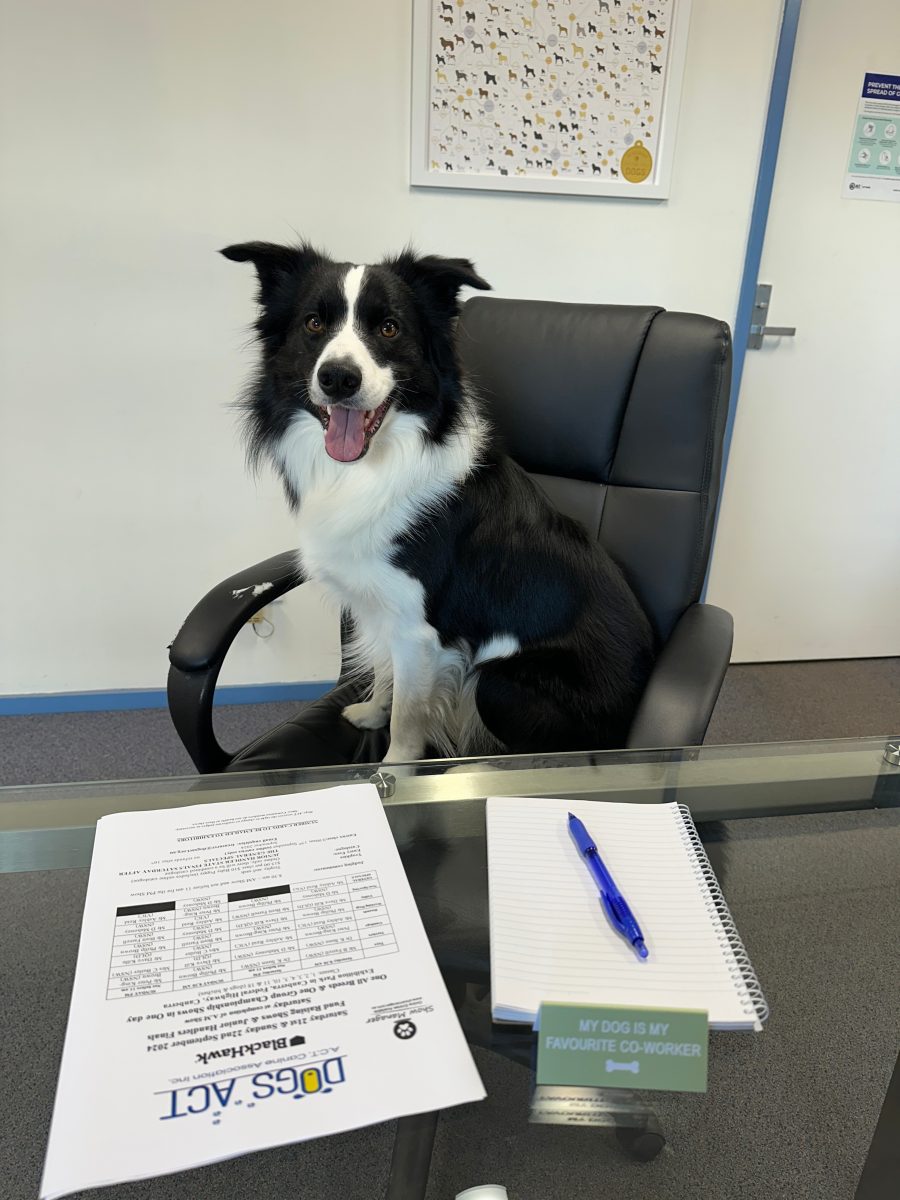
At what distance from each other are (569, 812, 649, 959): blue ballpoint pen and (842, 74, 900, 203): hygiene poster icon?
92.4 inches

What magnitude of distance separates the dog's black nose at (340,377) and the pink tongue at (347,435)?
66 mm

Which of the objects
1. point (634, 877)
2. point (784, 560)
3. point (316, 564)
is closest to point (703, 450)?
point (316, 564)

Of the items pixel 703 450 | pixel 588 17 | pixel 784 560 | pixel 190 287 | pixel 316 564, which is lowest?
pixel 784 560

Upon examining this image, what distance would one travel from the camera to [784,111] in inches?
83.5

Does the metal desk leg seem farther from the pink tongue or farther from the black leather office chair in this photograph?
the pink tongue

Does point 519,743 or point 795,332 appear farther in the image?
point 795,332

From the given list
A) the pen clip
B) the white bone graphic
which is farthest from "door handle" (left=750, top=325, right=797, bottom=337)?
the white bone graphic

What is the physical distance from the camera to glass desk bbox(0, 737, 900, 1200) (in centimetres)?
59

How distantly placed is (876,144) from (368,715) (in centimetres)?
223

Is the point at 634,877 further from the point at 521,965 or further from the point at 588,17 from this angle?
the point at 588,17

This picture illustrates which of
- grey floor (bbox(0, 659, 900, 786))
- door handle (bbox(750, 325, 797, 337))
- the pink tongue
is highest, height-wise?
door handle (bbox(750, 325, 797, 337))

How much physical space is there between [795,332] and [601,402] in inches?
54.1

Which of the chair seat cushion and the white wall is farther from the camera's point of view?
the white wall

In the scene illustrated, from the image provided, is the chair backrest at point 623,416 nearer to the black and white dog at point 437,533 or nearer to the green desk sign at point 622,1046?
the black and white dog at point 437,533
